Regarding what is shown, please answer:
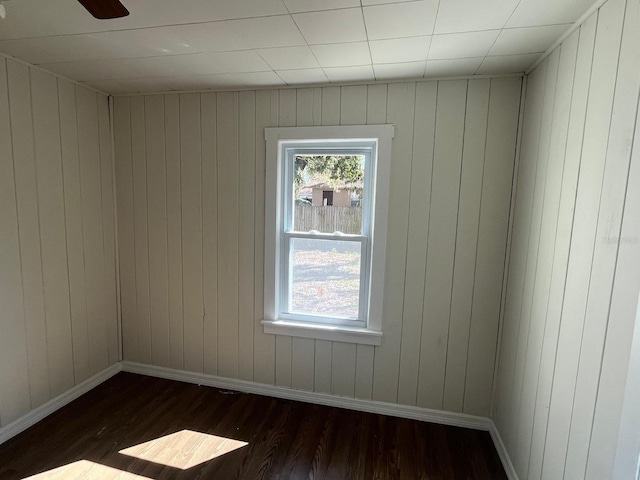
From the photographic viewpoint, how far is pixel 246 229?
241cm

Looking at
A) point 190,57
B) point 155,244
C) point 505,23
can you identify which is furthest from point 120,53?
point 505,23

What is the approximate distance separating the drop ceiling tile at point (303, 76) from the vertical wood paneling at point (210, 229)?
633 millimetres

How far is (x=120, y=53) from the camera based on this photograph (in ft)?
5.84

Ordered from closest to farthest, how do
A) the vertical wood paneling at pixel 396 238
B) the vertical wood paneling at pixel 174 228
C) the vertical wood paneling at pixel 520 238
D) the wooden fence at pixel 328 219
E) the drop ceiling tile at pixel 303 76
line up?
the vertical wood paneling at pixel 520 238 → the drop ceiling tile at pixel 303 76 → the vertical wood paneling at pixel 396 238 → the wooden fence at pixel 328 219 → the vertical wood paneling at pixel 174 228

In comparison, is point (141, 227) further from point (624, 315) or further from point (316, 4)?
point (624, 315)

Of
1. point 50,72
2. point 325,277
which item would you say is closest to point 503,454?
point 325,277

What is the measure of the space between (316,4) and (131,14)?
2.67 ft

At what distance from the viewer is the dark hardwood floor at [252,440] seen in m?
1.80

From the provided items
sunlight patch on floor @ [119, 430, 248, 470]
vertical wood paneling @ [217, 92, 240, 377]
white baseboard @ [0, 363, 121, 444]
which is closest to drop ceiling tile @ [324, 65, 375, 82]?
vertical wood paneling @ [217, 92, 240, 377]

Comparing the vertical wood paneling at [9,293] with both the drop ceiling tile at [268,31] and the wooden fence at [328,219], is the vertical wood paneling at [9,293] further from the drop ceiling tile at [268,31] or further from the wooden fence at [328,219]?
the wooden fence at [328,219]

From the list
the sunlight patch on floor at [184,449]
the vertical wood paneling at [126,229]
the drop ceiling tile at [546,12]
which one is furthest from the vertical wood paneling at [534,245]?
the vertical wood paneling at [126,229]

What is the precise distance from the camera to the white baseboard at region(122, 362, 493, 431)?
221 centimetres

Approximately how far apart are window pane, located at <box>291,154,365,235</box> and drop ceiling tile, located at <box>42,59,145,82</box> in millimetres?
1183

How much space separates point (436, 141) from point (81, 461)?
113 inches
